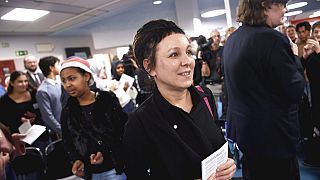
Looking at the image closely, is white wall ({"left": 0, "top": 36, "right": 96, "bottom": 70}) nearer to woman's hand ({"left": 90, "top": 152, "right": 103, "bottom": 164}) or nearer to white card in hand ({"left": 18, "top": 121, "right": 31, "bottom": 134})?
white card in hand ({"left": 18, "top": 121, "right": 31, "bottom": 134})

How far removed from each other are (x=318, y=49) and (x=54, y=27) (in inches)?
256

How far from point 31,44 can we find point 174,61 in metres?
7.78

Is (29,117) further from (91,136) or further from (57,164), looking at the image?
(91,136)

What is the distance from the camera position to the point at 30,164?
2410mm

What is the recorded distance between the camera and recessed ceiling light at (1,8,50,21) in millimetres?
4867

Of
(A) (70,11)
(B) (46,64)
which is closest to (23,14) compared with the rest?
(A) (70,11)

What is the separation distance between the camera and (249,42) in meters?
1.33

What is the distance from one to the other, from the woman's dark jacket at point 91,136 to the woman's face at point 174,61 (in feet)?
2.59

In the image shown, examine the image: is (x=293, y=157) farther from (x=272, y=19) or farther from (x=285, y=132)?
(x=272, y=19)

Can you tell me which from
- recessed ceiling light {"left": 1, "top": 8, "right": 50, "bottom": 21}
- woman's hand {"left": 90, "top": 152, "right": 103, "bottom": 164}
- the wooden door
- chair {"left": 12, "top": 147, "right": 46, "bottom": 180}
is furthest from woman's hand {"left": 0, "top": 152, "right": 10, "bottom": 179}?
the wooden door

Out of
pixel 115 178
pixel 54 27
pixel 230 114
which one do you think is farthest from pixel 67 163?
pixel 54 27

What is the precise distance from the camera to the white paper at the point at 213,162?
2.80 ft

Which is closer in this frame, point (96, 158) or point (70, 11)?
point (96, 158)

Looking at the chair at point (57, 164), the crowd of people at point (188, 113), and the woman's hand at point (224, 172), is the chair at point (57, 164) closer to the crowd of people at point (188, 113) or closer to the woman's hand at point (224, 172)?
the crowd of people at point (188, 113)
